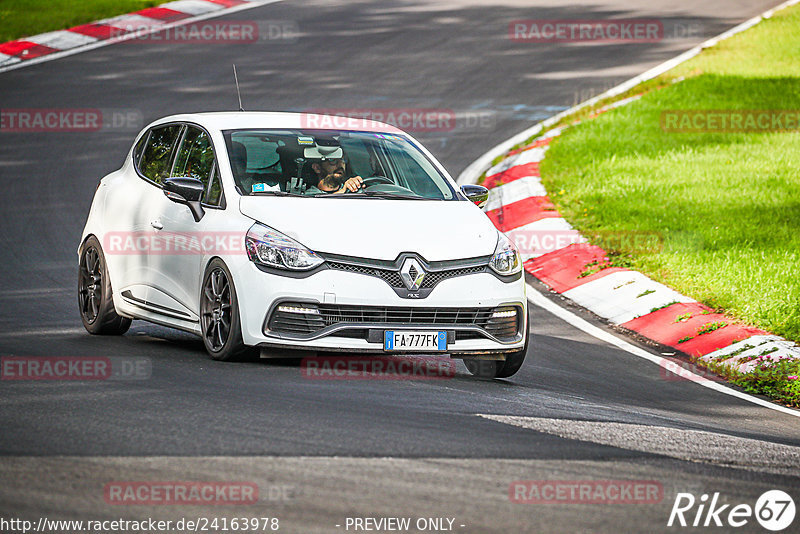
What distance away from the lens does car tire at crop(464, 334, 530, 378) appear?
8.66 meters

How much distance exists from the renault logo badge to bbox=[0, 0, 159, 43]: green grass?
18.4 metres

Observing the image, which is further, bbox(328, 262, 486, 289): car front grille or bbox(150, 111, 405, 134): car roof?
bbox(150, 111, 405, 134): car roof

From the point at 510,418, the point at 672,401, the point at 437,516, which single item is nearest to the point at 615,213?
the point at 672,401

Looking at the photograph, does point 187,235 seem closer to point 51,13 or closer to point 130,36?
point 130,36

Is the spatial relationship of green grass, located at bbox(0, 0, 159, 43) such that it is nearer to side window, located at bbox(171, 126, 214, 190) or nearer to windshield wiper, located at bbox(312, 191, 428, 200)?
side window, located at bbox(171, 126, 214, 190)

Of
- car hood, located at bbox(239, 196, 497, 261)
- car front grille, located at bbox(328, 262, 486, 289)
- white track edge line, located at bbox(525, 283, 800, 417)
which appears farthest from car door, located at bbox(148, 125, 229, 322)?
white track edge line, located at bbox(525, 283, 800, 417)

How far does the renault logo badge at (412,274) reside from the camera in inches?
313

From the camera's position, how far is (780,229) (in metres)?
13.2

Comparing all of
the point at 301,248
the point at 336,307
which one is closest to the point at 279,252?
the point at 301,248

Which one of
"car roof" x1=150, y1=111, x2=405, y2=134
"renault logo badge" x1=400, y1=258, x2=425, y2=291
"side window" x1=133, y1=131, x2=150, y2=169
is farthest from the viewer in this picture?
"side window" x1=133, y1=131, x2=150, y2=169

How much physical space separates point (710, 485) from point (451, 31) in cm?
2196

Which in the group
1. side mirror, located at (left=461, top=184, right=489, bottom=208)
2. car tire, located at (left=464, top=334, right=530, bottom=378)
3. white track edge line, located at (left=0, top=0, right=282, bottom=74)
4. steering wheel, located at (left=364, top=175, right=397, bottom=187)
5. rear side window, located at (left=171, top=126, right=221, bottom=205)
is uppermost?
white track edge line, located at (left=0, top=0, right=282, bottom=74)

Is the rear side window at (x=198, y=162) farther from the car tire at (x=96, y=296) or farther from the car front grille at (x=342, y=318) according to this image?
the car front grille at (x=342, y=318)

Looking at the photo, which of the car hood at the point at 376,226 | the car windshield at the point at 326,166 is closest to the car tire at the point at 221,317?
the car hood at the point at 376,226
